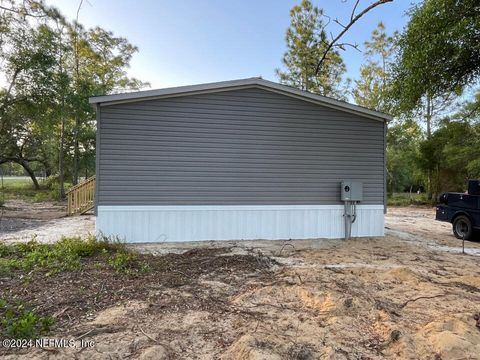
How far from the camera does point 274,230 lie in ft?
22.9

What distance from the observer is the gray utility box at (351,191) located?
6953 mm

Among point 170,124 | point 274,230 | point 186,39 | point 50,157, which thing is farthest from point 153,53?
point 50,157

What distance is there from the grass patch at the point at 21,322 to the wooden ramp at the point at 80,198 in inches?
308

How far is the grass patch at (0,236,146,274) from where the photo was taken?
412 cm

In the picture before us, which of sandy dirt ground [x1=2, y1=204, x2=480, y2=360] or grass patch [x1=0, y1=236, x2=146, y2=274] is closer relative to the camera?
sandy dirt ground [x1=2, y1=204, x2=480, y2=360]

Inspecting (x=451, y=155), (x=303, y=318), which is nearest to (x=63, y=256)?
(x=303, y=318)

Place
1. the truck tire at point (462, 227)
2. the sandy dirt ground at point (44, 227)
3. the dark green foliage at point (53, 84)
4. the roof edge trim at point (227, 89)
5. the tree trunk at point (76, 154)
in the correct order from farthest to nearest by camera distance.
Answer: the tree trunk at point (76, 154)
the dark green foliage at point (53, 84)
the truck tire at point (462, 227)
the sandy dirt ground at point (44, 227)
the roof edge trim at point (227, 89)

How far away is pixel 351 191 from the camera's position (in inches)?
274

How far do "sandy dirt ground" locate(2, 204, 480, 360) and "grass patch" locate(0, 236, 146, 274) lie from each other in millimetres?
1044

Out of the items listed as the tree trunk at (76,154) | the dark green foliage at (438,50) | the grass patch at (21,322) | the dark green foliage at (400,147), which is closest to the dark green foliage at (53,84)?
the tree trunk at (76,154)

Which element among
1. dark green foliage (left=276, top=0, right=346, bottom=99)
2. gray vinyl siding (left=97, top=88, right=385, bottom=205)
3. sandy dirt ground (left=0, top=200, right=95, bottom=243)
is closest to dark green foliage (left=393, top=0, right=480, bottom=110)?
gray vinyl siding (left=97, top=88, right=385, bottom=205)

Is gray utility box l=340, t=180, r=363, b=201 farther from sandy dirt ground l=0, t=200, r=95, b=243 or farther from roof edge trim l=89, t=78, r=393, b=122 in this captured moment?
sandy dirt ground l=0, t=200, r=95, b=243

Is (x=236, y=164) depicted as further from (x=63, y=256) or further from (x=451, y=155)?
(x=451, y=155)

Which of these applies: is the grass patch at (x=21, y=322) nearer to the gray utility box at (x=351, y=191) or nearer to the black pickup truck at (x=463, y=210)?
the gray utility box at (x=351, y=191)
